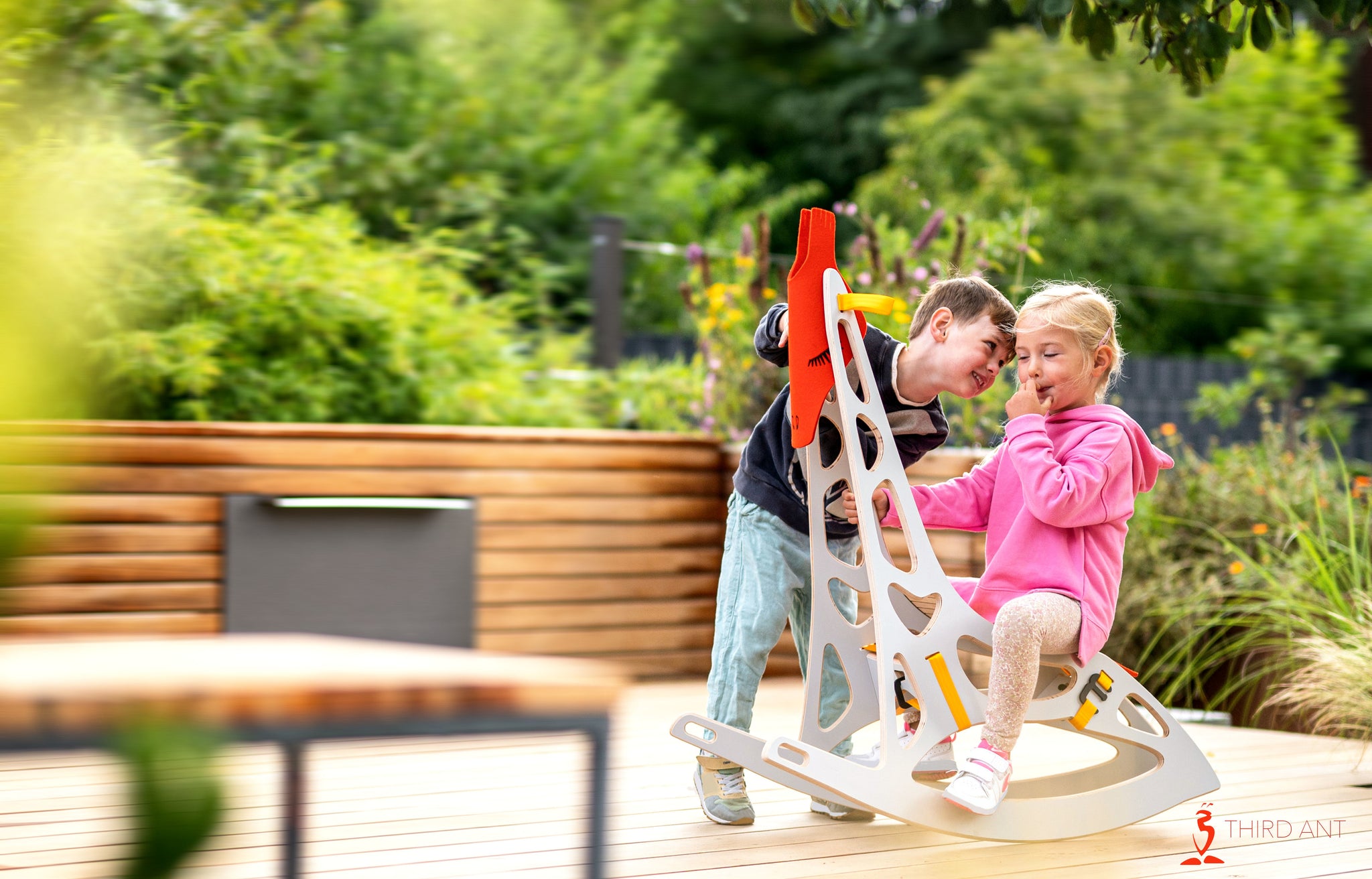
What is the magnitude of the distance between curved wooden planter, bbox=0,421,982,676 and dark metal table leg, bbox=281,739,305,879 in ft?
6.62

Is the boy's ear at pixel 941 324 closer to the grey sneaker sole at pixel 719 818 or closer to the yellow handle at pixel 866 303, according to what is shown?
the yellow handle at pixel 866 303

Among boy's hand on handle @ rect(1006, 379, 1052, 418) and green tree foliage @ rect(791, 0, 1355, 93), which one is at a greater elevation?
green tree foliage @ rect(791, 0, 1355, 93)

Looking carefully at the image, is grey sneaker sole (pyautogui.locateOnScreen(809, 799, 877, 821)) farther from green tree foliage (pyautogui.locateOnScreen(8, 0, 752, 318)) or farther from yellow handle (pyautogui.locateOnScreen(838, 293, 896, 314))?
green tree foliage (pyautogui.locateOnScreen(8, 0, 752, 318))

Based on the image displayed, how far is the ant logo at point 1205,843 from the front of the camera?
2.35 metres

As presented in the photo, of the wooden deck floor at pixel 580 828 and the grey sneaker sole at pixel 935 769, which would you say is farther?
the grey sneaker sole at pixel 935 769

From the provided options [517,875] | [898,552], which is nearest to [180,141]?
[898,552]

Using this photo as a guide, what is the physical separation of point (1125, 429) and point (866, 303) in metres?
0.53

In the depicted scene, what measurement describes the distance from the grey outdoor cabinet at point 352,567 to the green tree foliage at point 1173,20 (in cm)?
189

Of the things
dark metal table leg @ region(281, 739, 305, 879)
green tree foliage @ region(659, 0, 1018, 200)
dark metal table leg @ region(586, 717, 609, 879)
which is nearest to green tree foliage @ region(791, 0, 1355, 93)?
dark metal table leg @ region(586, 717, 609, 879)

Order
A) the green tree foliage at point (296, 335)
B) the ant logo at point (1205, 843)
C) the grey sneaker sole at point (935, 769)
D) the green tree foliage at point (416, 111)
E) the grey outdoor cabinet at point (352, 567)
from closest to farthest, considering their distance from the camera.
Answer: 1. the ant logo at point (1205, 843)
2. the grey sneaker sole at point (935, 769)
3. the grey outdoor cabinet at point (352, 567)
4. the green tree foliage at point (296, 335)
5. the green tree foliage at point (416, 111)

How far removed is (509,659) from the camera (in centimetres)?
138

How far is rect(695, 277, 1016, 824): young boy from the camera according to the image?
2488mm

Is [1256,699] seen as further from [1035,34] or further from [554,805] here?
[1035,34]

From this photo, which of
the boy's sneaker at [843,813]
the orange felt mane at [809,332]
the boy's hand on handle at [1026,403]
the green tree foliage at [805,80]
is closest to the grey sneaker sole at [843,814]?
the boy's sneaker at [843,813]
